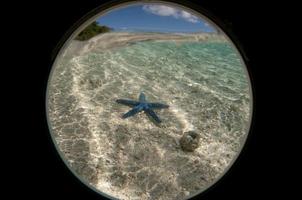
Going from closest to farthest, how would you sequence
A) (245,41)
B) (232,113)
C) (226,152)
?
1. (245,41)
2. (226,152)
3. (232,113)

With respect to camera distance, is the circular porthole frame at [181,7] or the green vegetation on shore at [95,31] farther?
the green vegetation on shore at [95,31]

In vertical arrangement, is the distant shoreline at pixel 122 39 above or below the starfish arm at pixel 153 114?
above

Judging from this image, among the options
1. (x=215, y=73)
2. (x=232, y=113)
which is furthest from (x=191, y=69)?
(x=232, y=113)

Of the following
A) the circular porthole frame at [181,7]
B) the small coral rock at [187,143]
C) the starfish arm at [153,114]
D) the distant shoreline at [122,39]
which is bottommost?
the small coral rock at [187,143]

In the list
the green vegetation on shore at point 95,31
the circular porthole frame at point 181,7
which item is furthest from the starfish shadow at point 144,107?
the circular porthole frame at point 181,7

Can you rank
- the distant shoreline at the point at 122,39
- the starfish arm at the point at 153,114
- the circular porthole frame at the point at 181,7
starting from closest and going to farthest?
the circular porthole frame at the point at 181,7 → the starfish arm at the point at 153,114 → the distant shoreline at the point at 122,39

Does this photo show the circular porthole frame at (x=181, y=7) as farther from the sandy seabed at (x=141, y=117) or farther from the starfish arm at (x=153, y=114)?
the starfish arm at (x=153, y=114)

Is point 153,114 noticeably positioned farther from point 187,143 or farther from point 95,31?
point 95,31
